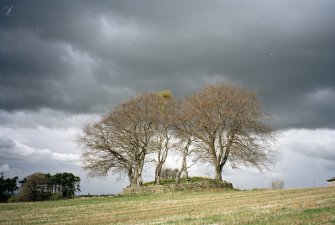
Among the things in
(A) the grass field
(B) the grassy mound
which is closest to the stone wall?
(B) the grassy mound

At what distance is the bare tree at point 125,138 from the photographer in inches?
1989

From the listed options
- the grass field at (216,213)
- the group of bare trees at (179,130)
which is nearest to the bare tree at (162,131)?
the group of bare trees at (179,130)

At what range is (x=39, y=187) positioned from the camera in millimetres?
81750

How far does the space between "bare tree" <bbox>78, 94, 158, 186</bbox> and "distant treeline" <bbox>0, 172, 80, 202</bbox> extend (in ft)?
77.0

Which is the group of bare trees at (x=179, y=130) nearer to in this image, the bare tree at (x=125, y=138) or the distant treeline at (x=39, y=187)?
the bare tree at (x=125, y=138)

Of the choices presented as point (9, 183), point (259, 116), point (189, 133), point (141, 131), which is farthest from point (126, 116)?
point (9, 183)

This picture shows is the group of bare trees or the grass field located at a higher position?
the group of bare trees

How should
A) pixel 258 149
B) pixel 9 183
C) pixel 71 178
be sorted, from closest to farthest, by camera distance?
pixel 258 149
pixel 9 183
pixel 71 178

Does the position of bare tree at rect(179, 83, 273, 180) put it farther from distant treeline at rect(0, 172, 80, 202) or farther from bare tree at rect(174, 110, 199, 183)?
distant treeline at rect(0, 172, 80, 202)

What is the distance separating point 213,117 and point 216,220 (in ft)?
112

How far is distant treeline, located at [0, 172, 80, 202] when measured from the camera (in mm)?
75713

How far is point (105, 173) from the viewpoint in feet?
167

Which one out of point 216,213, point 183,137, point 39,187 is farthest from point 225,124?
point 39,187

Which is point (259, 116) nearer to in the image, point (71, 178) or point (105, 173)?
point (105, 173)
